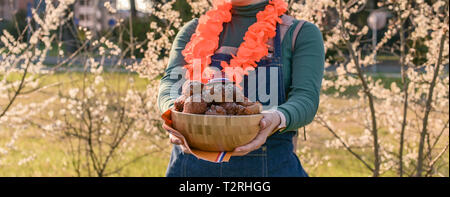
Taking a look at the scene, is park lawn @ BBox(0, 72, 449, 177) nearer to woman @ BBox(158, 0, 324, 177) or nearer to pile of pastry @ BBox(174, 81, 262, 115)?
woman @ BBox(158, 0, 324, 177)

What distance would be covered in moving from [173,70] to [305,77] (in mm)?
531

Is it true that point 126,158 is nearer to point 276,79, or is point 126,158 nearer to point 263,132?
point 276,79

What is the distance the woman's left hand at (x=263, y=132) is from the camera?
4.92 ft

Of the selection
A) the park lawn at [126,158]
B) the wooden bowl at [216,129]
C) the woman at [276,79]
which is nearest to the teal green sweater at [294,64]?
the woman at [276,79]

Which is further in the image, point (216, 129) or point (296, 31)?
point (296, 31)

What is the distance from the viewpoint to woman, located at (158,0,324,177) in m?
1.80

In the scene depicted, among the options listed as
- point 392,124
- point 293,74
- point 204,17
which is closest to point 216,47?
point 204,17

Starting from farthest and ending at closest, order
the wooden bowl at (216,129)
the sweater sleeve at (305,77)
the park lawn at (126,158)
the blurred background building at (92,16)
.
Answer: the blurred background building at (92,16) → the park lawn at (126,158) → the sweater sleeve at (305,77) → the wooden bowl at (216,129)

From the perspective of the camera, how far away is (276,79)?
73.5 inches

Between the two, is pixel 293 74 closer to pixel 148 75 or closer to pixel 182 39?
pixel 182 39

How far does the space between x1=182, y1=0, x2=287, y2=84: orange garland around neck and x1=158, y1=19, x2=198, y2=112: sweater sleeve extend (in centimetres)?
4

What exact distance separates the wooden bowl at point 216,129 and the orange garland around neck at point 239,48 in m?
0.38

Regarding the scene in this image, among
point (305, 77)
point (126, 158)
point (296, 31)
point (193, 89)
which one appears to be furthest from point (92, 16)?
point (193, 89)

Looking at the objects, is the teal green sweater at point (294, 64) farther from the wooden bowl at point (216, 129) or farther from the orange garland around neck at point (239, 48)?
the wooden bowl at point (216, 129)
